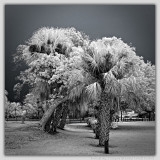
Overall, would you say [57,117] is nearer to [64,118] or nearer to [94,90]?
[64,118]

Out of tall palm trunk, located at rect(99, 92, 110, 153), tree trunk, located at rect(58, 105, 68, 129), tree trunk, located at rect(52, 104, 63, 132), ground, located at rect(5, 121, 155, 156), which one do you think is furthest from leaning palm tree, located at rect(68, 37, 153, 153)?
tree trunk, located at rect(52, 104, 63, 132)

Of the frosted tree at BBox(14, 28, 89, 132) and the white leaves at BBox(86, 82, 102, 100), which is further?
the frosted tree at BBox(14, 28, 89, 132)

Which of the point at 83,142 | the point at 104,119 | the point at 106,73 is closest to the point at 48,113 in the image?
the point at 83,142

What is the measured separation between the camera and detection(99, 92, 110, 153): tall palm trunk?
7.65 metres

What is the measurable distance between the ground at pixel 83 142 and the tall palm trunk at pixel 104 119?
5.1 inches

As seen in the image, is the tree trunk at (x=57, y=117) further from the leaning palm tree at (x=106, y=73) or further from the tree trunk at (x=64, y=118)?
the leaning palm tree at (x=106, y=73)

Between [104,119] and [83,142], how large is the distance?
68 cm

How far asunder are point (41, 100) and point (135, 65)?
2473 mm

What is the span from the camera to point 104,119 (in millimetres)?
7824

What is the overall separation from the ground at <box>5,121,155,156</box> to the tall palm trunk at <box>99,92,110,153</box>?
13 cm

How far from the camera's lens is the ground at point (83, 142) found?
24.1 feet

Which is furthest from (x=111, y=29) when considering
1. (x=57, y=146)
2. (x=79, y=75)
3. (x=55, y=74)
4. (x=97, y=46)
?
(x=57, y=146)

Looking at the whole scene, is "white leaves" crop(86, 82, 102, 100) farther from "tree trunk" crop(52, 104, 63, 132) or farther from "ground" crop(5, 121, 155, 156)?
"tree trunk" crop(52, 104, 63, 132)

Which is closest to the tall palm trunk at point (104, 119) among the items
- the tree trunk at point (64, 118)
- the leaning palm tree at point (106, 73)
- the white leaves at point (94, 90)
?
the leaning palm tree at point (106, 73)
